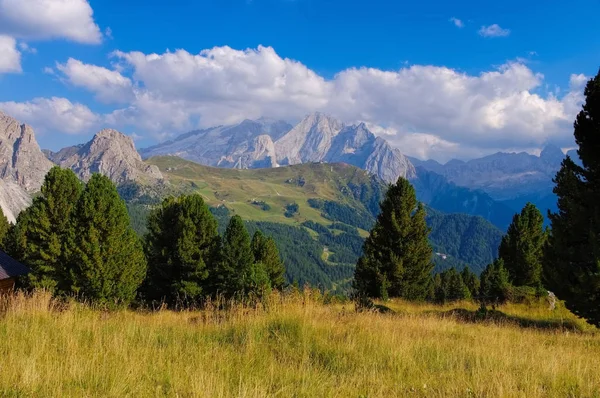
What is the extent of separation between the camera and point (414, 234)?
30453 mm

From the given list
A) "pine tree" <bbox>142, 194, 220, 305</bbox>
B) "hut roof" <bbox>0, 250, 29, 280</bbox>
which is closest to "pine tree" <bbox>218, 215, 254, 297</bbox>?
"pine tree" <bbox>142, 194, 220, 305</bbox>

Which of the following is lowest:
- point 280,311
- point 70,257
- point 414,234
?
point 70,257

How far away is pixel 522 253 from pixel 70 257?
132 feet

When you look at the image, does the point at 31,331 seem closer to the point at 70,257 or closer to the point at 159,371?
the point at 159,371

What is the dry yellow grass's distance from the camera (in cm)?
490

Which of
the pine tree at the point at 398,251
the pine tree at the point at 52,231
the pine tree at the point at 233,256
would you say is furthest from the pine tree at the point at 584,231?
the pine tree at the point at 52,231

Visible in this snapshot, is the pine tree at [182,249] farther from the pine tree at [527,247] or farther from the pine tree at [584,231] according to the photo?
the pine tree at [584,231]

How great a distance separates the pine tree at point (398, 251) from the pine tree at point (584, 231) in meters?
15.7

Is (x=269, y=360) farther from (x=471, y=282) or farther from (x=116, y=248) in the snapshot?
(x=471, y=282)

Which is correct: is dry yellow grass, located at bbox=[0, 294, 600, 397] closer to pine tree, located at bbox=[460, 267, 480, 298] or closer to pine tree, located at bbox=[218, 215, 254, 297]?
pine tree, located at bbox=[218, 215, 254, 297]

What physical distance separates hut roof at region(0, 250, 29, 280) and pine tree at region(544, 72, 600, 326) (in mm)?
39739

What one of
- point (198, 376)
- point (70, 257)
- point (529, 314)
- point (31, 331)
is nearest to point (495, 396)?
point (198, 376)

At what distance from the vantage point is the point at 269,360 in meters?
6.33

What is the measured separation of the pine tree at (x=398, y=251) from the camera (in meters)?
29.8
